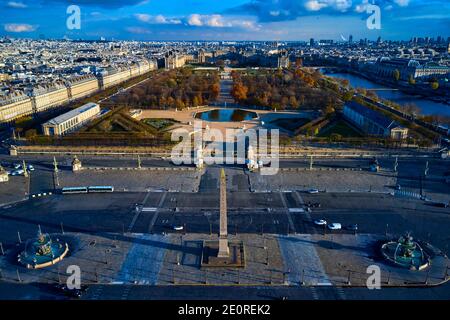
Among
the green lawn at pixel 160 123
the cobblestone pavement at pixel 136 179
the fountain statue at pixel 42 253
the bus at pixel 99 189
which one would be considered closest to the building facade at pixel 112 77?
the green lawn at pixel 160 123

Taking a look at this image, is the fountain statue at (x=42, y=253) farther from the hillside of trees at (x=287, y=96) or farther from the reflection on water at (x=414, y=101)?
the reflection on water at (x=414, y=101)

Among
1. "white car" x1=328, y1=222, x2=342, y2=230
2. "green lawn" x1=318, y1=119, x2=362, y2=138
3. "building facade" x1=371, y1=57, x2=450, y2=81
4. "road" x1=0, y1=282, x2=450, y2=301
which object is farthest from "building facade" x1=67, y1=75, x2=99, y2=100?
"building facade" x1=371, y1=57, x2=450, y2=81

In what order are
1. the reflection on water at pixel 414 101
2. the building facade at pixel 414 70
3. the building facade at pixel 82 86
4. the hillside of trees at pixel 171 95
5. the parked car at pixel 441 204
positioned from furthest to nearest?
the building facade at pixel 414 70
the building facade at pixel 82 86
the reflection on water at pixel 414 101
the hillside of trees at pixel 171 95
the parked car at pixel 441 204

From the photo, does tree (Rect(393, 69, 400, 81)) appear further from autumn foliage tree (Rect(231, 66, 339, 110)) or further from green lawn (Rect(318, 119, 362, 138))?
green lawn (Rect(318, 119, 362, 138))

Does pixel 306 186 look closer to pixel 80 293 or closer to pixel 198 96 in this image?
pixel 80 293

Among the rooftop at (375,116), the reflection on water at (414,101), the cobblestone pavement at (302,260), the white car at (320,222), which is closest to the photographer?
the cobblestone pavement at (302,260)

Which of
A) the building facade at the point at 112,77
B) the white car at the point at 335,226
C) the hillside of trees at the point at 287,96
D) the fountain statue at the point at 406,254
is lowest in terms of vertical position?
the fountain statue at the point at 406,254

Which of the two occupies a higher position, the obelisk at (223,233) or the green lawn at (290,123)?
the green lawn at (290,123)

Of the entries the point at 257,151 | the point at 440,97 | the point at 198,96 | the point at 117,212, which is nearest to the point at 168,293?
the point at 117,212
